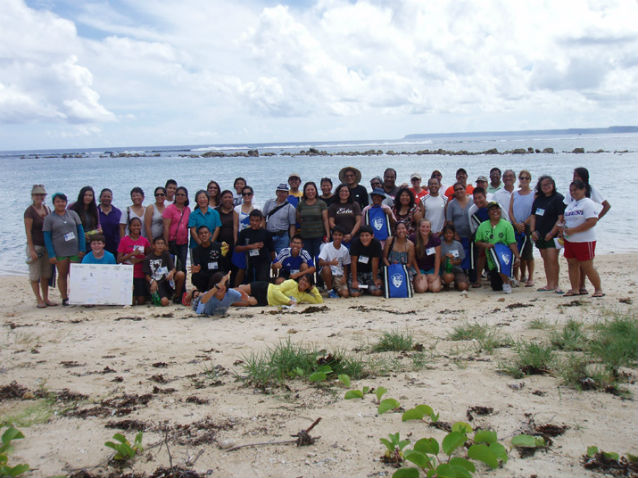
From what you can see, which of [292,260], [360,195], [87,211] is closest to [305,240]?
[292,260]

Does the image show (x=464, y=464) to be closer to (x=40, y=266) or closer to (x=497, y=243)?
(x=497, y=243)

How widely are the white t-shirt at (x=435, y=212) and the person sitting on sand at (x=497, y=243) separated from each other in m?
0.67

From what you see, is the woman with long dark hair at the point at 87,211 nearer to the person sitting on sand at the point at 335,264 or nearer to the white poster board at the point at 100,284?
the white poster board at the point at 100,284

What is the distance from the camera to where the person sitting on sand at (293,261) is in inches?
287

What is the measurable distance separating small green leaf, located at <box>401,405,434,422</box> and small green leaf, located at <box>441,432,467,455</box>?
15.1 inches

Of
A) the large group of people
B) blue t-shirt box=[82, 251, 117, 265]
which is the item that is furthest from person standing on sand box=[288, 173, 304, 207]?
blue t-shirt box=[82, 251, 117, 265]

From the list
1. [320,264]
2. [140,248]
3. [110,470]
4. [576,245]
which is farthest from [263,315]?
[576,245]

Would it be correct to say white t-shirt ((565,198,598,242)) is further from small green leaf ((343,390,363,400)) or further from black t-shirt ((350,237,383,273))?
small green leaf ((343,390,363,400))

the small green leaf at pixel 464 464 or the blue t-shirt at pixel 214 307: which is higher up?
the small green leaf at pixel 464 464

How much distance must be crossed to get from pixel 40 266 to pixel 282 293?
358cm

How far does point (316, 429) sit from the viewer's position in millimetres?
3004

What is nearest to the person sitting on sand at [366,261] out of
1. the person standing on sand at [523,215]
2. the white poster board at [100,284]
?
the person standing on sand at [523,215]

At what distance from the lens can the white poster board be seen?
22.8ft

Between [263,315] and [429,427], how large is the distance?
3.61m
